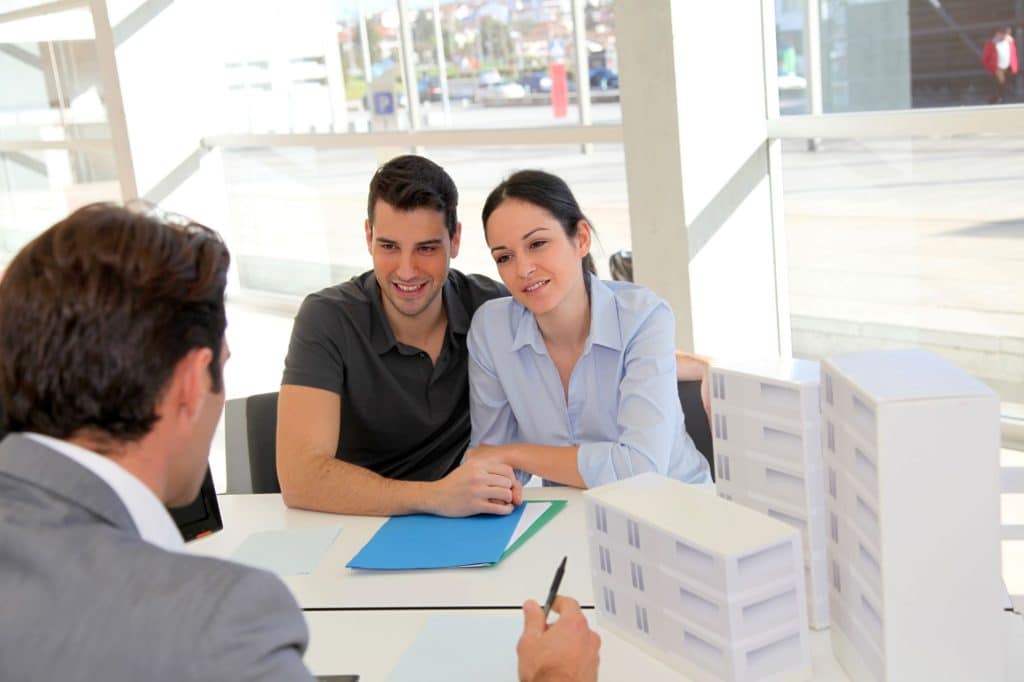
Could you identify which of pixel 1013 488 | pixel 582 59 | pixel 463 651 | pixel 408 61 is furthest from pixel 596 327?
pixel 408 61

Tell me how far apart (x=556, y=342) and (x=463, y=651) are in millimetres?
967

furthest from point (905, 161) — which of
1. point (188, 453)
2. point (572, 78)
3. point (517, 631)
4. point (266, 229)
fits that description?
point (266, 229)

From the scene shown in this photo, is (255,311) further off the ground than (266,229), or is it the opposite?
(266,229)

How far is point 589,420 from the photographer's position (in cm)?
236

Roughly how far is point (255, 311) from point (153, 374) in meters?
6.58

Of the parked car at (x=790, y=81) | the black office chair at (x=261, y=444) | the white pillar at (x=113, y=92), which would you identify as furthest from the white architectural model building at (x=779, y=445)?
the white pillar at (x=113, y=92)

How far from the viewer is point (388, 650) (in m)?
1.62

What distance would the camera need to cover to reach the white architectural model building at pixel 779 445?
1519 millimetres

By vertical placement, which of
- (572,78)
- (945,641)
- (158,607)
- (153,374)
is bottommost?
(945,641)

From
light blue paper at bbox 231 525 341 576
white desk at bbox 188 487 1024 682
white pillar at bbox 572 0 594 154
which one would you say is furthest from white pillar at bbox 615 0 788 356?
light blue paper at bbox 231 525 341 576

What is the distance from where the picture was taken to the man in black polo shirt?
2359mm

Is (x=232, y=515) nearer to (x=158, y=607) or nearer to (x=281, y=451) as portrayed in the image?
(x=281, y=451)

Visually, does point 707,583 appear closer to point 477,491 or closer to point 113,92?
point 477,491

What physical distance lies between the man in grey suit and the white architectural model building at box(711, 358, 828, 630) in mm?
788
